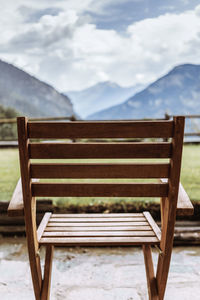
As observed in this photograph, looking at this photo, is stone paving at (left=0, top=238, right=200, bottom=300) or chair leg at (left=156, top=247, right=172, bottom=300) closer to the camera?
chair leg at (left=156, top=247, right=172, bottom=300)

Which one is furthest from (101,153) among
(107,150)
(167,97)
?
(167,97)

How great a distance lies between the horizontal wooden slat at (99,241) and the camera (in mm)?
1319

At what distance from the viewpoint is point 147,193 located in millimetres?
1265

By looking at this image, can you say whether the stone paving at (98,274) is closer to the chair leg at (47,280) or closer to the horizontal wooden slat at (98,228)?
the chair leg at (47,280)

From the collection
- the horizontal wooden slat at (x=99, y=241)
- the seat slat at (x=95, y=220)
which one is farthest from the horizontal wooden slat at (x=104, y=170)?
the seat slat at (x=95, y=220)

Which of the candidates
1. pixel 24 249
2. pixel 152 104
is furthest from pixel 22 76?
pixel 152 104

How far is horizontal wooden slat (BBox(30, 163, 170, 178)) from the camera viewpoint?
1.21 meters

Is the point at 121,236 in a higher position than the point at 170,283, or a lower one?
higher

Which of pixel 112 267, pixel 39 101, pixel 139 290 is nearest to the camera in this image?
pixel 139 290

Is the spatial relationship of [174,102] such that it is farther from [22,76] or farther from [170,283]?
[170,283]

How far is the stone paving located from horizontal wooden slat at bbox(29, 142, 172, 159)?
1.00 metres

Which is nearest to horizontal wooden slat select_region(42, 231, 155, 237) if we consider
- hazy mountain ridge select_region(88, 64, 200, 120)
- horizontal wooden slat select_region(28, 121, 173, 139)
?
horizontal wooden slat select_region(28, 121, 173, 139)

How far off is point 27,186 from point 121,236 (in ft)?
1.71

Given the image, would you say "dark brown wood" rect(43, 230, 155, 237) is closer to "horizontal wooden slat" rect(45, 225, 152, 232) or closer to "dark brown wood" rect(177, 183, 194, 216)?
"horizontal wooden slat" rect(45, 225, 152, 232)
